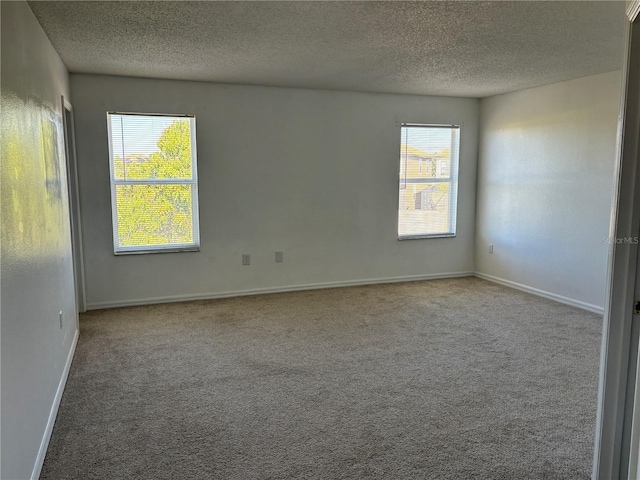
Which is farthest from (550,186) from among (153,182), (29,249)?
(29,249)

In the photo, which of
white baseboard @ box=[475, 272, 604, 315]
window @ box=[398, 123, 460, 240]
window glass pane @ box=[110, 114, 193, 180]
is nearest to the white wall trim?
window glass pane @ box=[110, 114, 193, 180]

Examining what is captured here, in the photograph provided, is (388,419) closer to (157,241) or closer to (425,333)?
(425,333)

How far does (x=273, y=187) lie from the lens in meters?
5.31

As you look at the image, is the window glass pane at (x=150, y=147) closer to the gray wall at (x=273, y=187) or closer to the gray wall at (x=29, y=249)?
the gray wall at (x=273, y=187)

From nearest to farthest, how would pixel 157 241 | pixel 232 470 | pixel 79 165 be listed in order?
pixel 232 470, pixel 79 165, pixel 157 241

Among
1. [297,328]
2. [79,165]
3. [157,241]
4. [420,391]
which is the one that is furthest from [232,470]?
[79,165]

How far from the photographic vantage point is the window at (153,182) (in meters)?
4.77

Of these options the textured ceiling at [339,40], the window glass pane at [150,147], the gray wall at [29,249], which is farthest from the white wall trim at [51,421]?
the textured ceiling at [339,40]

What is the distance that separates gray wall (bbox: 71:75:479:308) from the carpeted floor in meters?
0.59

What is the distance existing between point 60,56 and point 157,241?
1965 millimetres

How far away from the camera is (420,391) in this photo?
2.93 metres

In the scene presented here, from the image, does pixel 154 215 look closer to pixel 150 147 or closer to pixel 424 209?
pixel 150 147

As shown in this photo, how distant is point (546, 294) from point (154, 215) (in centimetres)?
443

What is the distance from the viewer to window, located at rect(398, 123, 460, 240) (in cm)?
589
